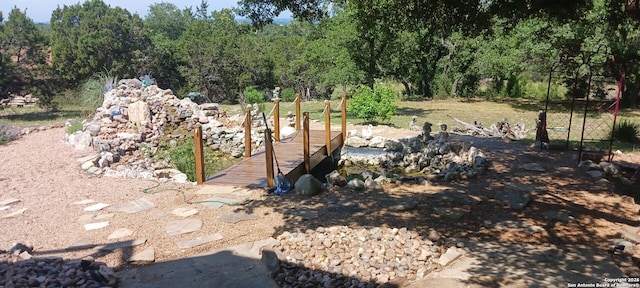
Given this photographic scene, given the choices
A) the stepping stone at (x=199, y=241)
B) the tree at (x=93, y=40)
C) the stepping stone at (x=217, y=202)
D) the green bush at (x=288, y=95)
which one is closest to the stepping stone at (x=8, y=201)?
the stepping stone at (x=217, y=202)

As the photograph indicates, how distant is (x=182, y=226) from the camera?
534cm

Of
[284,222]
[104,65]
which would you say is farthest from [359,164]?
[104,65]

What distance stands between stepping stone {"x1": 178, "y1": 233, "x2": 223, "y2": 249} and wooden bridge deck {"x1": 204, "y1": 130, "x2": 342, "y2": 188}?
231cm

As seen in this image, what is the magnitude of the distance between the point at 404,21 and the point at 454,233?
11.2 ft

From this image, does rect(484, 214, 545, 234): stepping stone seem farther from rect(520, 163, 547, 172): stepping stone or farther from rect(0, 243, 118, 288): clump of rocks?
rect(0, 243, 118, 288): clump of rocks

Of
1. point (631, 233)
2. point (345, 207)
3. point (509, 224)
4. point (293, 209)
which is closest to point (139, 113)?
point (293, 209)

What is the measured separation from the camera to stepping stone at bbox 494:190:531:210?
593 cm

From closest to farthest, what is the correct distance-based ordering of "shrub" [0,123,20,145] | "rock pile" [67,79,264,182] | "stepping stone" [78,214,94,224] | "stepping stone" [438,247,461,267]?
"stepping stone" [438,247,461,267] → "stepping stone" [78,214,94,224] → "rock pile" [67,79,264,182] → "shrub" [0,123,20,145]

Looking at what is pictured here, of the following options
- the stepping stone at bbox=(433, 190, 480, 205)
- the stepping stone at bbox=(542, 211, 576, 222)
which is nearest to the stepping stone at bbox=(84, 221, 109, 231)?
the stepping stone at bbox=(433, 190, 480, 205)

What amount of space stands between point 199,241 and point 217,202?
144 centimetres

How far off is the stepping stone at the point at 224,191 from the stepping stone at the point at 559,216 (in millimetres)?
4116

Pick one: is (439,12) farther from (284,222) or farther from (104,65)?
(104,65)

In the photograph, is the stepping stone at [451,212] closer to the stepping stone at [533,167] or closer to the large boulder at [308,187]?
the large boulder at [308,187]

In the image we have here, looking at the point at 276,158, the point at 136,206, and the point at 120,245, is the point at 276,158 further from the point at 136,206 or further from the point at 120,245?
the point at 120,245
